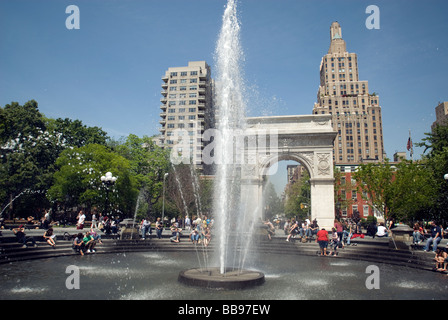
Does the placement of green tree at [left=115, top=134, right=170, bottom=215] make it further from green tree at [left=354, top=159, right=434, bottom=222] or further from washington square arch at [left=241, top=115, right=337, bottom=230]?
green tree at [left=354, top=159, right=434, bottom=222]

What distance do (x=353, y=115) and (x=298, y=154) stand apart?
79.4 m

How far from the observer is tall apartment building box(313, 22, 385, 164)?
10100 cm

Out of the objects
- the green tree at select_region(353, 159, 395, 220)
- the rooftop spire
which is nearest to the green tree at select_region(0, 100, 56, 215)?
the green tree at select_region(353, 159, 395, 220)

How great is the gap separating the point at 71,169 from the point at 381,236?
33959 mm

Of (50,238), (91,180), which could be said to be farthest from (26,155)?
(50,238)

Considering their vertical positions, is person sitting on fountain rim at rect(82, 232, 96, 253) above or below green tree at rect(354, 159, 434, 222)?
below

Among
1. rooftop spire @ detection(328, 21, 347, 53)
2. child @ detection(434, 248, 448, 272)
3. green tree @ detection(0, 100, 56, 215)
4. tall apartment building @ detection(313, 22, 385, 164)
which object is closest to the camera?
child @ detection(434, 248, 448, 272)

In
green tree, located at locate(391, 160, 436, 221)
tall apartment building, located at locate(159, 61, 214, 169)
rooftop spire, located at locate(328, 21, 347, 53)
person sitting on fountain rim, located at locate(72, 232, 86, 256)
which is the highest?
rooftop spire, located at locate(328, 21, 347, 53)

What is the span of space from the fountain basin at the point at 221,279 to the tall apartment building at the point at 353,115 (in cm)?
9826

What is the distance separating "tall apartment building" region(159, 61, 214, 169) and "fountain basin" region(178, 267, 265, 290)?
68.8 metres

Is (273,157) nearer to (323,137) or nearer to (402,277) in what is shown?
(323,137)

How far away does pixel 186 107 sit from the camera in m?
80.6

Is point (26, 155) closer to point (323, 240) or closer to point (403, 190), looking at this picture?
point (323, 240)

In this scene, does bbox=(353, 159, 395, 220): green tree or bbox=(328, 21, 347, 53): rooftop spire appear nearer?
bbox=(353, 159, 395, 220): green tree
